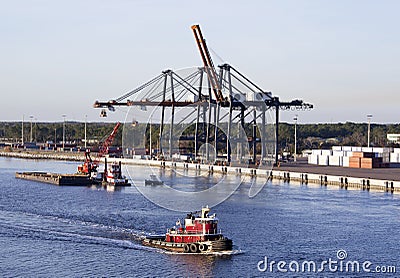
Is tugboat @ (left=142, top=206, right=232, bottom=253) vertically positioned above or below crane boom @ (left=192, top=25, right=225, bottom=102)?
below

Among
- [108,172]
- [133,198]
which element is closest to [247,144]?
[108,172]

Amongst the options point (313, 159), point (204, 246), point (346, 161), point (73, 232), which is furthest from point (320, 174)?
point (204, 246)

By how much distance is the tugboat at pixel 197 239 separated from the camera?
31.8m

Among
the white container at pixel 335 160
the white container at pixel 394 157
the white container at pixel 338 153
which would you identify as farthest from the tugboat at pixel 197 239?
the white container at pixel 394 157

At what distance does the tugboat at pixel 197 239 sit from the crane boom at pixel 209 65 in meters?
45.7

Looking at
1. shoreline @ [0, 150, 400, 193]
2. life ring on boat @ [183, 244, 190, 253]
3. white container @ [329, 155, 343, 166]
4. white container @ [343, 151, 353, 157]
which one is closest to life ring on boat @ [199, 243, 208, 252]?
life ring on boat @ [183, 244, 190, 253]

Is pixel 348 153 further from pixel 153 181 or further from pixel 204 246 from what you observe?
pixel 204 246

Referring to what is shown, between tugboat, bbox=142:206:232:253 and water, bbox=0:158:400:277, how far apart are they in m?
0.56

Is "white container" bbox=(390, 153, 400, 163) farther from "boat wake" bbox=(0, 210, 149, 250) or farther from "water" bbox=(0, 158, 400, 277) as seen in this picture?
"boat wake" bbox=(0, 210, 149, 250)

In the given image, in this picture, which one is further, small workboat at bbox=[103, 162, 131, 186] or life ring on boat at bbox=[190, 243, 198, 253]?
small workboat at bbox=[103, 162, 131, 186]

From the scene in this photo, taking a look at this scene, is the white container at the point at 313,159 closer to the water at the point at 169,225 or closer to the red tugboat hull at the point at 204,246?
the water at the point at 169,225

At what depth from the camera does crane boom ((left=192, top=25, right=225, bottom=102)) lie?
7719cm

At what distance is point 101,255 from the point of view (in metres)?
31.7

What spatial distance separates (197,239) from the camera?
3216cm
